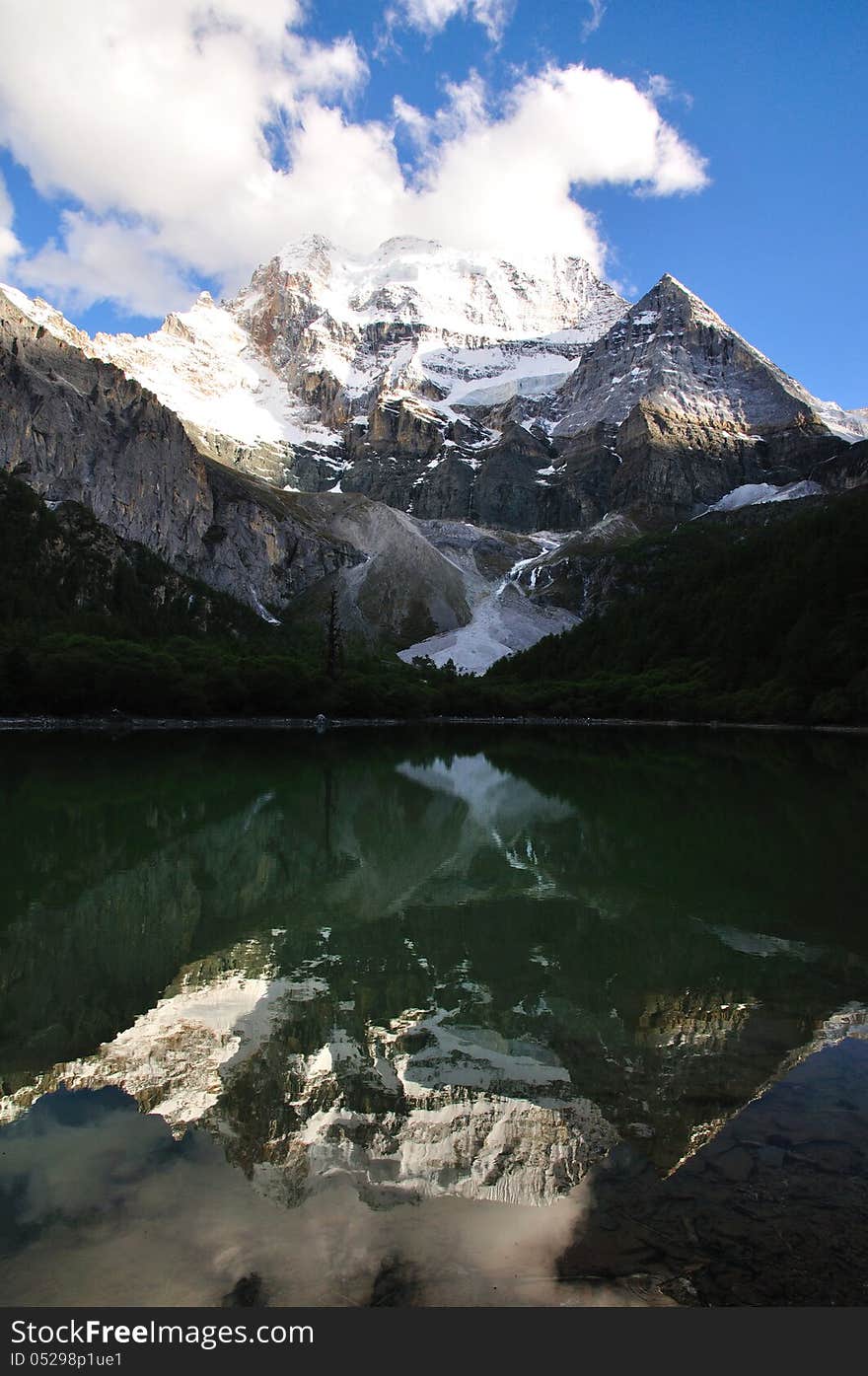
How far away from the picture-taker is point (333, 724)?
219ft

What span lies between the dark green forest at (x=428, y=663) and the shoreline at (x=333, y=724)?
0.89 metres

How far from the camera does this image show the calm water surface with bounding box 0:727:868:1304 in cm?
375

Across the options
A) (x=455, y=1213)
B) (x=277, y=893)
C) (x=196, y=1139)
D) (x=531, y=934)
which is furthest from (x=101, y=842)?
(x=455, y=1213)

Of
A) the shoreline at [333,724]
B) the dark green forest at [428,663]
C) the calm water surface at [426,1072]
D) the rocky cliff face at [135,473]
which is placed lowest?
the shoreline at [333,724]

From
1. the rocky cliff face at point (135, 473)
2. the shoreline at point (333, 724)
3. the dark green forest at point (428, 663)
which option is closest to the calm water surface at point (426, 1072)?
the shoreline at point (333, 724)

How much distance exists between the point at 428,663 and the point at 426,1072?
104 metres

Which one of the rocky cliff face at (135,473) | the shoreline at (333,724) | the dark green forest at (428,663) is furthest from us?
the rocky cliff face at (135,473)

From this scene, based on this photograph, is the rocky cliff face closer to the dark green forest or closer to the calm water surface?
the dark green forest

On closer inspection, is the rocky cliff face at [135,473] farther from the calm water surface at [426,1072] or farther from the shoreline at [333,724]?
the calm water surface at [426,1072]

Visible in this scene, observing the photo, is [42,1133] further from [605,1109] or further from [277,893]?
[277,893]

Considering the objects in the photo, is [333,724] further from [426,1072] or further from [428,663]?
[426,1072]

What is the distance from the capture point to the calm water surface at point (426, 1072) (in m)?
3.75

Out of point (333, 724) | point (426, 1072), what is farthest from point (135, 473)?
point (426, 1072)

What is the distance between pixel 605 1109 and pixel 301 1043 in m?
2.19
